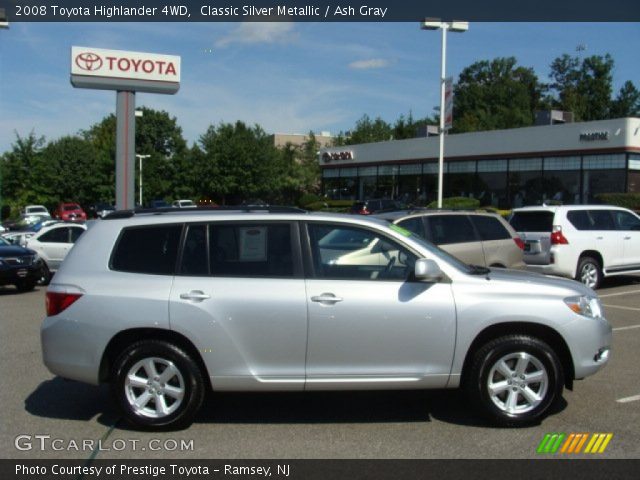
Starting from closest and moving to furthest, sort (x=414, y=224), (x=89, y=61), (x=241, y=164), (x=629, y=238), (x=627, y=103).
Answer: (x=414, y=224) → (x=629, y=238) → (x=89, y=61) → (x=241, y=164) → (x=627, y=103)

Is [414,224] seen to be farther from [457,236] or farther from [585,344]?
[585,344]

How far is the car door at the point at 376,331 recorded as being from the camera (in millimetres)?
5453

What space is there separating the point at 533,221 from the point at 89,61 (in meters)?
15.5

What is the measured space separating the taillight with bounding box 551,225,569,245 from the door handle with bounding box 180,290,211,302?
994 cm

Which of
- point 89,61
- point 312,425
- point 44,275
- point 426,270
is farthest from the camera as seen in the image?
point 89,61

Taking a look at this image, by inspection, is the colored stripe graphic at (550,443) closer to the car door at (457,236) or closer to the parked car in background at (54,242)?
the car door at (457,236)

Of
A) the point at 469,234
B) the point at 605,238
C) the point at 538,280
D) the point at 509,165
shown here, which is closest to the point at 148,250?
the point at 538,280

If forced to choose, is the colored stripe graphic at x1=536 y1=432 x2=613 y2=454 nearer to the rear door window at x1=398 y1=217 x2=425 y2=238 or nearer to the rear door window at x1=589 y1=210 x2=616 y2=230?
the rear door window at x1=398 y1=217 x2=425 y2=238

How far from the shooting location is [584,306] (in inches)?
226

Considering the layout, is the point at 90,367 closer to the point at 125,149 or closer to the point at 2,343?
the point at 2,343

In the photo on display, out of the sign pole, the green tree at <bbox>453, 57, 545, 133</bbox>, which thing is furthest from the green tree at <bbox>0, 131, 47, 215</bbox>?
the green tree at <bbox>453, 57, 545, 133</bbox>

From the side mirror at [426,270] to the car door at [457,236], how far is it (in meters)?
5.85

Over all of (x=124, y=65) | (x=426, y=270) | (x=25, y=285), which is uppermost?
(x=124, y=65)

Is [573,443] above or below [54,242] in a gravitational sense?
below
